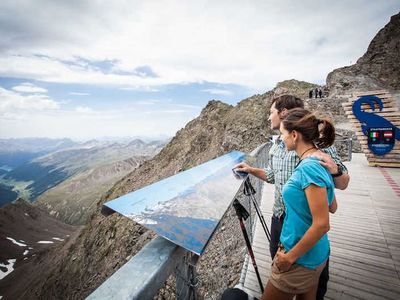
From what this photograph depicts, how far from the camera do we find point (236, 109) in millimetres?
46812

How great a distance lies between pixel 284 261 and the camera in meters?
2.12

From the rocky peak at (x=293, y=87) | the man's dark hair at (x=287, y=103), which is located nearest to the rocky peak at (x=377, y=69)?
the rocky peak at (x=293, y=87)

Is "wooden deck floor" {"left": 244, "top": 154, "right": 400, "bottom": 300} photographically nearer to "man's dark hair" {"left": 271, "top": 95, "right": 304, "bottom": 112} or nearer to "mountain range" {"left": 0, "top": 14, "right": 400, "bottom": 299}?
"man's dark hair" {"left": 271, "top": 95, "right": 304, "bottom": 112}

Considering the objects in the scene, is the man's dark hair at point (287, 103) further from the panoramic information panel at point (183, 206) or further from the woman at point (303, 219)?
the panoramic information panel at point (183, 206)

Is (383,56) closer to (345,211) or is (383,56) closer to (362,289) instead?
(345,211)

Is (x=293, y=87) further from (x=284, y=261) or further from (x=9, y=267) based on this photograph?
(x=9, y=267)

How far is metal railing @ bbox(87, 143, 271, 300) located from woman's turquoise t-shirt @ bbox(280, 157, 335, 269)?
1.07 metres

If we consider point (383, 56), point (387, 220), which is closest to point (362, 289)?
point (387, 220)

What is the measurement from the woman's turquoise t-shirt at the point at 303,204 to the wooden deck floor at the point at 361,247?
7.01 ft

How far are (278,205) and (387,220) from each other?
4.96m

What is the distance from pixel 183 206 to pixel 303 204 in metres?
1.07

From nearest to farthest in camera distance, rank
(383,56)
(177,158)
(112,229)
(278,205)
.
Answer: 1. (278,205)
2. (112,229)
3. (383,56)
4. (177,158)

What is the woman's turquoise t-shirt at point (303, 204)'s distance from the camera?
2.05m

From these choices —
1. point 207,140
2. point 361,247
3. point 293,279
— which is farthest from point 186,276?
point 207,140
